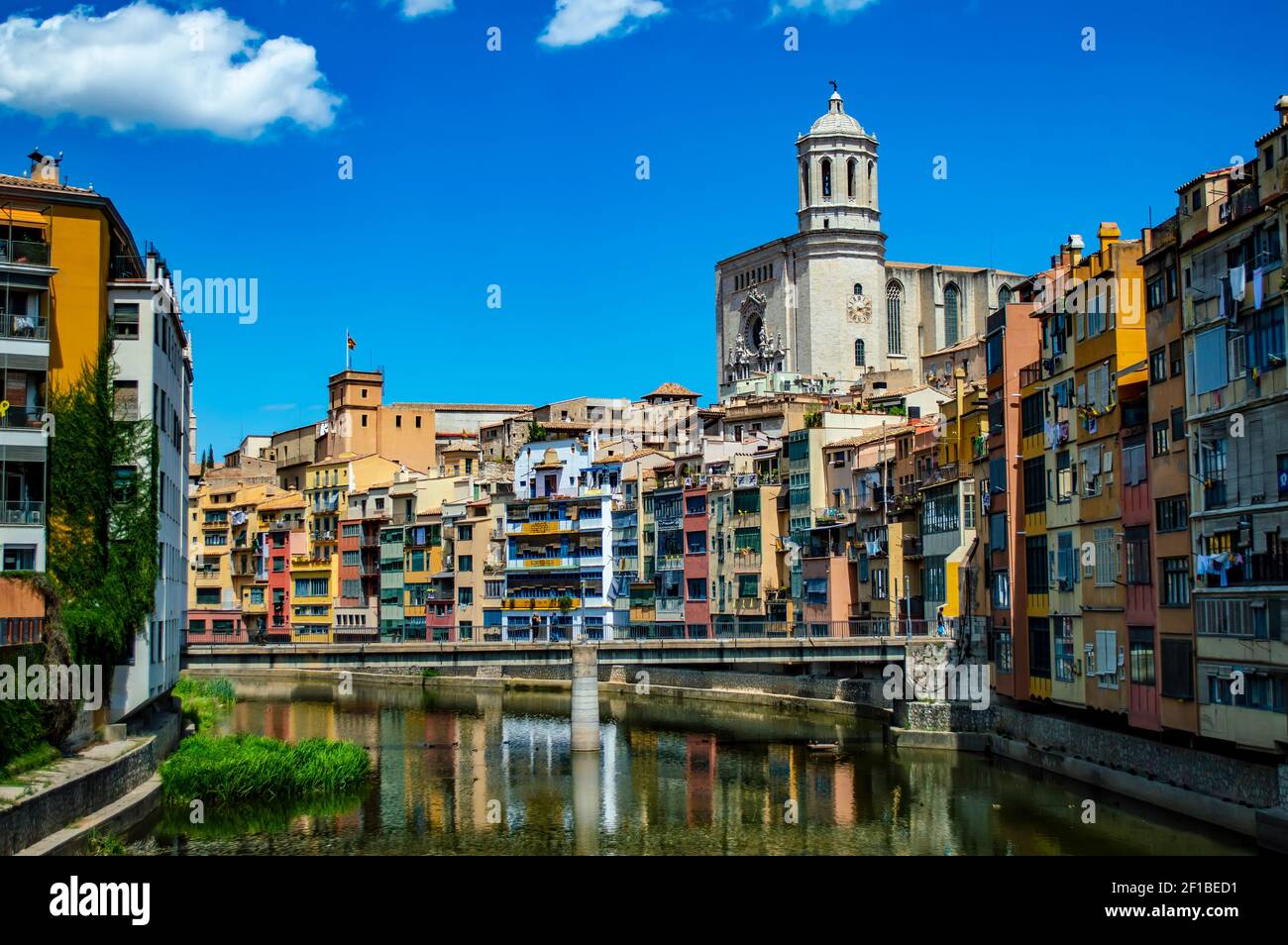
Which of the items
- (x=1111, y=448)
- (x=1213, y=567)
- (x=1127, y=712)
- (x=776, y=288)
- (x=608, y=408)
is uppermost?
(x=776, y=288)

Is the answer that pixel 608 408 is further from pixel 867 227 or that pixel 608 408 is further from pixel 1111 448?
pixel 1111 448

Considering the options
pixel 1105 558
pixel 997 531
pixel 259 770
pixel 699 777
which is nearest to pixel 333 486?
pixel 699 777

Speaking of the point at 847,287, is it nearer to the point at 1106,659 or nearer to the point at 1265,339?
the point at 1106,659

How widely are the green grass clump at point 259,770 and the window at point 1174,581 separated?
26.7 meters

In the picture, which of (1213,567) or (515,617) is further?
(515,617)

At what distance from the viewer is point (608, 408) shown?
141750 millimetres

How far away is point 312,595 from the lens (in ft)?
393

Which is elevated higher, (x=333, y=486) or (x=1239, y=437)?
(x=333, y=486)

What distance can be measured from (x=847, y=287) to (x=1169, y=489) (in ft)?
392
